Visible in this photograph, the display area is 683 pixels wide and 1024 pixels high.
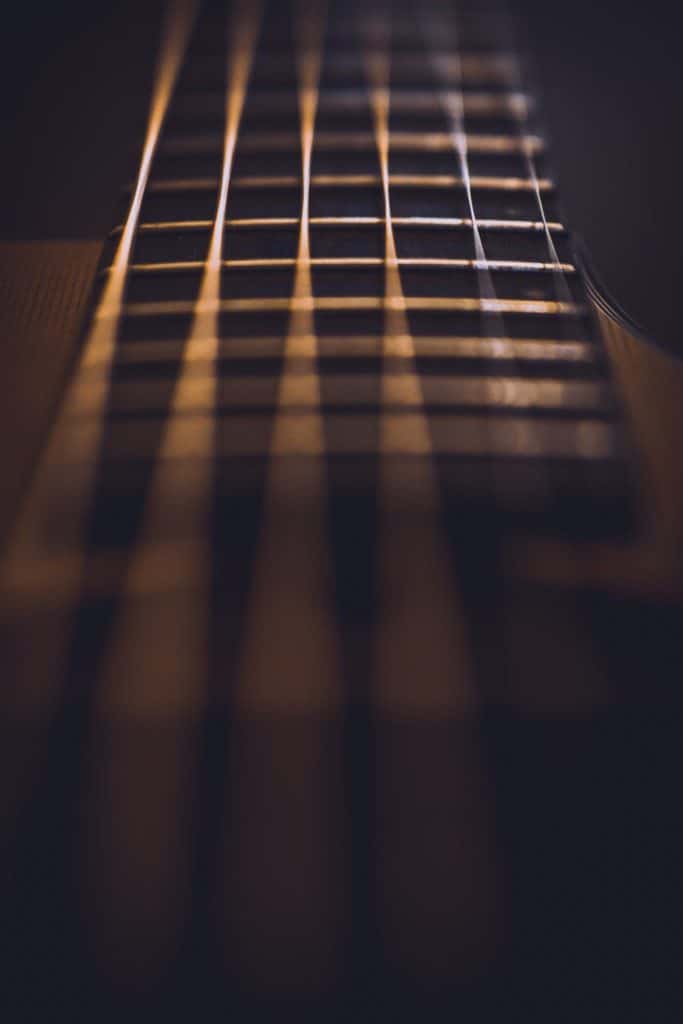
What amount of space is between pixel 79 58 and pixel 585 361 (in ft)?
4.38

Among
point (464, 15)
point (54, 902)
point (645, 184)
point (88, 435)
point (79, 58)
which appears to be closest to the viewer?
point (54, 902)

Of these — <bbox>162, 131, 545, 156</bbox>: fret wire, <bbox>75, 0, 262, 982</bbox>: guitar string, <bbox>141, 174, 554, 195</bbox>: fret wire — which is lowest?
<bbox>75, 0, 262, 982</bbox>: guitar string

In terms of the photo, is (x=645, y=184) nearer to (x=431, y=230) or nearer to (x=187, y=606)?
(x=431, y=230)

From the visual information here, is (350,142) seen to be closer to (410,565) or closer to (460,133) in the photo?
(460,133)

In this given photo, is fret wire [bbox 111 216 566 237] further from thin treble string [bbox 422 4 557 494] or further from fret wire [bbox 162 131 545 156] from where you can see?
fret wire [bbox 162 131 545 156]

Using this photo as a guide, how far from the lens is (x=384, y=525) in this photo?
30.2 inches

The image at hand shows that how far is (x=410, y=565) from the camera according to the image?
29.0 inches

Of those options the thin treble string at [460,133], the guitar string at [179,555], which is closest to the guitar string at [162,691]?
the guitar string at [179,555]

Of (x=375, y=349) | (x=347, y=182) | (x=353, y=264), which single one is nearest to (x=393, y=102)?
(x=347, y=182)

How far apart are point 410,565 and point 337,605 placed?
9 cm

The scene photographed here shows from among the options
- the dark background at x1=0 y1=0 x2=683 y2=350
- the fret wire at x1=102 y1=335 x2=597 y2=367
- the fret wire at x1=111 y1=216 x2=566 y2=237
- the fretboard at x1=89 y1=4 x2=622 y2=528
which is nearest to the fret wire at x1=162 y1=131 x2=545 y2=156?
the fretboard at x1=89 y1=4 x2=622 y2=528

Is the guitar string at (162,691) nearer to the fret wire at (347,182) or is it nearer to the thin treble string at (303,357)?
the thin treble string at (303,357)

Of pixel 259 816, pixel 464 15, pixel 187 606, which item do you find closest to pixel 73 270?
pixel 187 606

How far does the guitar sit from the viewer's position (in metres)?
0.54
